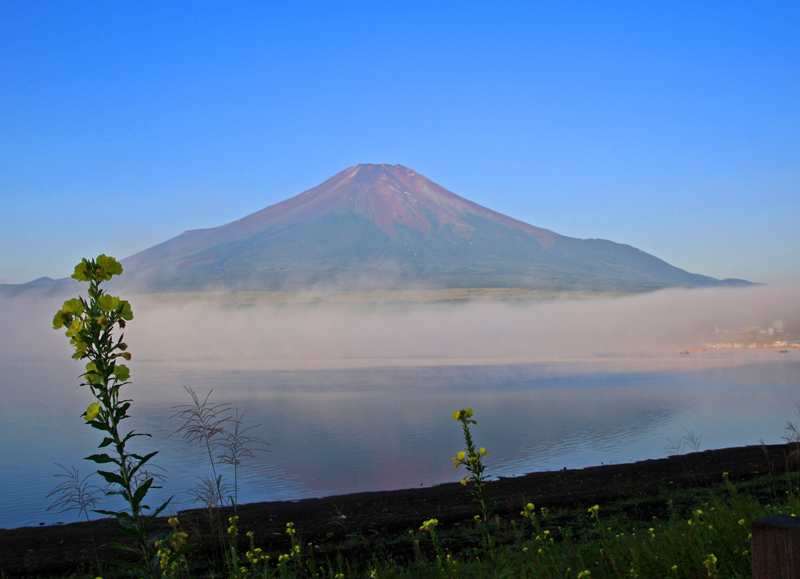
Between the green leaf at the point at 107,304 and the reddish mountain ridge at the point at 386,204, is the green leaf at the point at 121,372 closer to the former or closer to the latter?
the green leaf at the point at 107,304

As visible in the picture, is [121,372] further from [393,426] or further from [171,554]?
[393,426]

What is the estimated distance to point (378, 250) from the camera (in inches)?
4333

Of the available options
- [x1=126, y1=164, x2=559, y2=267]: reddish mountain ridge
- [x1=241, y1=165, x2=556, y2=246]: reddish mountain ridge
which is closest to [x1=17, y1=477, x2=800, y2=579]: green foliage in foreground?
[x1=126, y1=164, x2=559, y2=267]: reddish mountain ridge

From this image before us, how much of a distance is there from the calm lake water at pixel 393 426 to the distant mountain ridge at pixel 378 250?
234 ft

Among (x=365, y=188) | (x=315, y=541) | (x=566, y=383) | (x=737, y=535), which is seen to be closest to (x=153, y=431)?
(x=315, y=541)

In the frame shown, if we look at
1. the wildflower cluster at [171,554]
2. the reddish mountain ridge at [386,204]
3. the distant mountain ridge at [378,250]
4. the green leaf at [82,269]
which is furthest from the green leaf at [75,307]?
the reddish mountain ridge at [386,204]

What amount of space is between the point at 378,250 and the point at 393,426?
92.7 meters

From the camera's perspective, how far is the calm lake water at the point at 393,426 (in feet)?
37.8

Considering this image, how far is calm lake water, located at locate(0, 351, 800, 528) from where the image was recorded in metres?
11.5

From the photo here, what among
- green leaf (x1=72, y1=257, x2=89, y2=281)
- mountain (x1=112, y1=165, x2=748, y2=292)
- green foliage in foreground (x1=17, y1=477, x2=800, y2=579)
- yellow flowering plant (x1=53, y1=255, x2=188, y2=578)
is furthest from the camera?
mountain (x1=112, y1=165, x2=748, y2=292)

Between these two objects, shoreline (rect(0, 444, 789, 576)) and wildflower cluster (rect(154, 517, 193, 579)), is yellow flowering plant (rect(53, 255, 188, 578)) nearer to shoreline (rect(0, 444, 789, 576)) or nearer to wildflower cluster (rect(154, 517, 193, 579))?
wildflower cluster (rect(154, 517, 193, 579))

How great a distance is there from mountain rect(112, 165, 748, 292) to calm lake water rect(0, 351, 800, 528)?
71.7 metres

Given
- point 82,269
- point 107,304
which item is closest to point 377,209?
point 82,269

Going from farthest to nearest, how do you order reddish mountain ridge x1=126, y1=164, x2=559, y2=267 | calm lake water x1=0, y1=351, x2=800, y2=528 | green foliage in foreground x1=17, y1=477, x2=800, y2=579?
reddish mountain ridge x1=126, y1=164, x2=559, y2=267 < calm lake water x1=0, y1=351, x2=800, y2=528 < green foliage in foreground x1=17, y1=477, x2=800, y2=579
